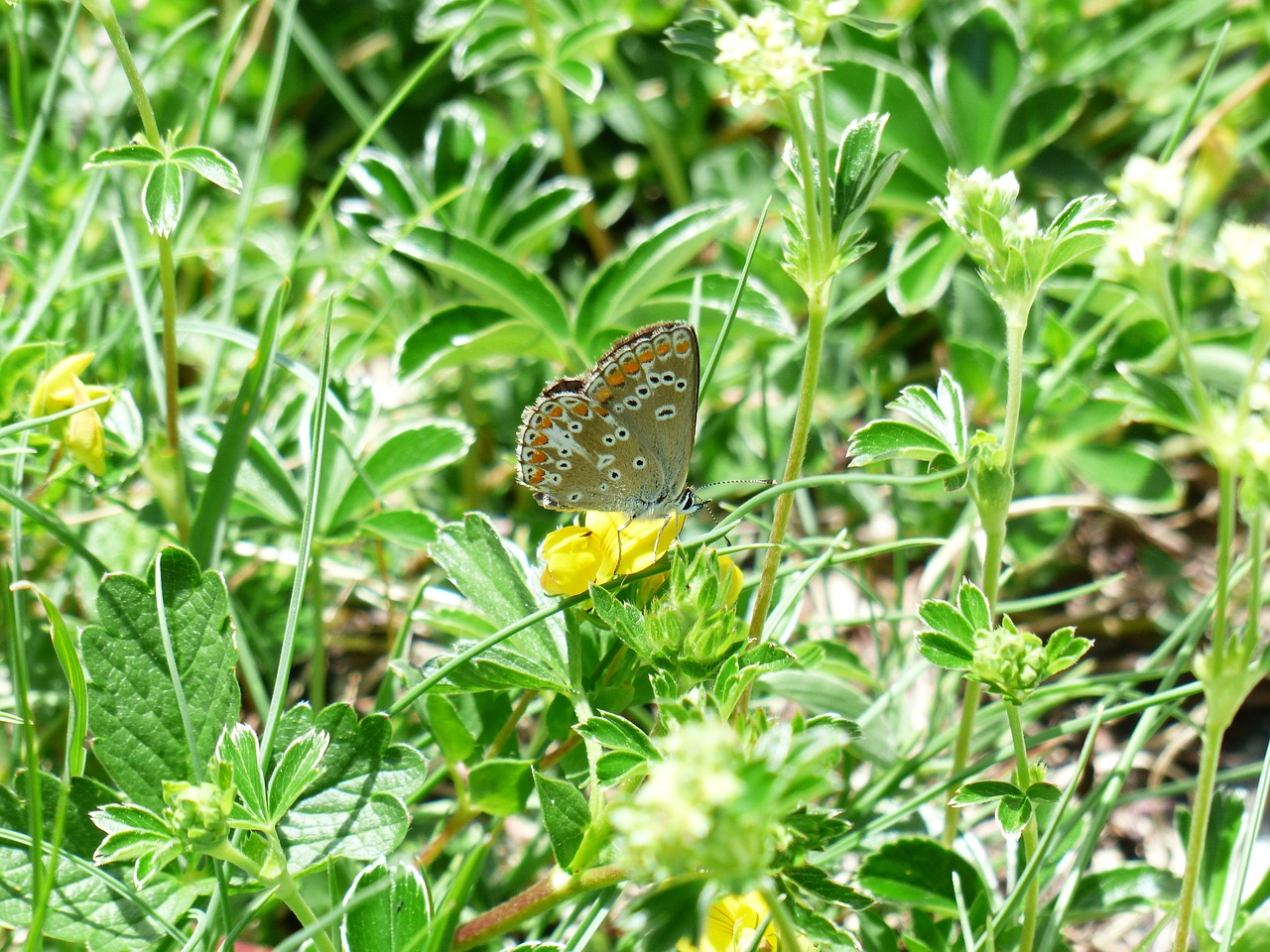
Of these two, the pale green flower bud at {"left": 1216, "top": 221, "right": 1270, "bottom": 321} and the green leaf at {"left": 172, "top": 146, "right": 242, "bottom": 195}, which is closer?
the pale green flower bud at {"left": 1216, "top": 221, "right": 1270, "bottom": 321}

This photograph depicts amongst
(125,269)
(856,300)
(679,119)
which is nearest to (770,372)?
(856,300)

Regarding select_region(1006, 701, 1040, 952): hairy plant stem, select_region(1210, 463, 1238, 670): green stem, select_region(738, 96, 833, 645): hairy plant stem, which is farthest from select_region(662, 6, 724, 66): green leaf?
select_region(1006, 701, 1040, 952): hairy plant stem

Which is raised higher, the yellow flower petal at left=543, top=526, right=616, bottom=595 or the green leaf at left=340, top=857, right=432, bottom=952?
the yellow flower petal at left=543, top=526, right=616, bottom=595

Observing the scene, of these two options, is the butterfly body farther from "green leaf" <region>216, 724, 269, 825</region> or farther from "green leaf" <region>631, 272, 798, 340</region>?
"green leaf" <region>216, 724, 269, 825</region>

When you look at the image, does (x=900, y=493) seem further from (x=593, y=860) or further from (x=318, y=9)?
(x=318, y=9)

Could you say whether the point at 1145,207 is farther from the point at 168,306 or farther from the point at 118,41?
the point at 168,306
